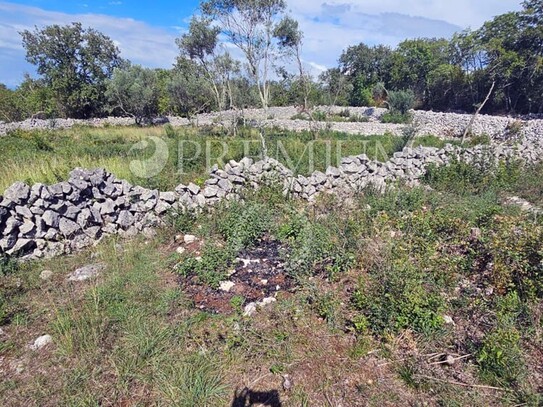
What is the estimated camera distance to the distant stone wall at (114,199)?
158 inches

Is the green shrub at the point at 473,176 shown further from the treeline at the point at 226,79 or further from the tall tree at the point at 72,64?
the tall tree at the point at 72,64

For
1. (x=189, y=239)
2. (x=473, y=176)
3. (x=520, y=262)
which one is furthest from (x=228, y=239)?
(x=473, y=176)

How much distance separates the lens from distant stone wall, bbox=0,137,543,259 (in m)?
4.02

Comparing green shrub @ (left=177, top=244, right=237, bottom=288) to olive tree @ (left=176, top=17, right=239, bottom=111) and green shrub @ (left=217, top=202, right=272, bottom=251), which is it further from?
olive tree @ (left=176, top=17, right=239, bottom=111)

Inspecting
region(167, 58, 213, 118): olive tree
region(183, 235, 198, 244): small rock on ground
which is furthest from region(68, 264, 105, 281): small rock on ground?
region(167, 58, 213, 118): olive tree

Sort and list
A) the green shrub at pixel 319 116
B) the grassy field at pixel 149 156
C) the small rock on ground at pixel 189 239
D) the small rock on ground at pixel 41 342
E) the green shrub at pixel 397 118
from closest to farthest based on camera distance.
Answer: the small rock on ground at pixel 41 342
the small rock on ground at pixel 189 239
the grassy field at pixel 149 156
the green shrub at pixel 397 118
the green shrub at pixel 319 116

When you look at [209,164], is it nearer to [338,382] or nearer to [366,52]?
[338,382]

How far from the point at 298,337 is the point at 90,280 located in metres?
2.54

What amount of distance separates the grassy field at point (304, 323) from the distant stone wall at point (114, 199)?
359 millimetres

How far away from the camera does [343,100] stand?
29391mm

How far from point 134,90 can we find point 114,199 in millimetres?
19134

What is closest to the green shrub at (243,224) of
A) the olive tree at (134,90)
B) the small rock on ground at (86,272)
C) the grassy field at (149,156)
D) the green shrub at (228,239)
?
the green shrub at (228,239)

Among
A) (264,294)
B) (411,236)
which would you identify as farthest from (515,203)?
(264,294)

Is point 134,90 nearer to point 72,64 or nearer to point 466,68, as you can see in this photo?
point 72,64
